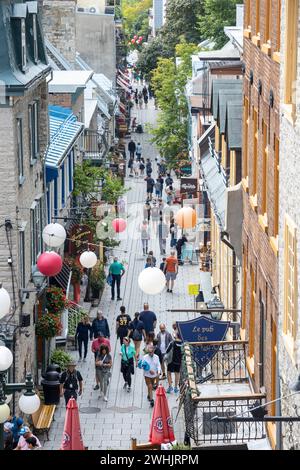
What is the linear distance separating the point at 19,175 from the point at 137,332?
20.1 ft

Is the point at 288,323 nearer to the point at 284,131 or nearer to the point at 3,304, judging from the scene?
the point at 284,131

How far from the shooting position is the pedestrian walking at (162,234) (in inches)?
1906

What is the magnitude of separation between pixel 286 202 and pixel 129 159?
61.1 meters

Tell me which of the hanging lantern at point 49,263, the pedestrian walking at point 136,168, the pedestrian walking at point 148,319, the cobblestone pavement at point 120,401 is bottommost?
the cobblestone pavement at point 120,401

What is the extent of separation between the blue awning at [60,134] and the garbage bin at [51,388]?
6.45 m

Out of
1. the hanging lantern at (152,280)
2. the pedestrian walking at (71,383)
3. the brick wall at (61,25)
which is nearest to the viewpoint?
the hanging lantern at (152,280)

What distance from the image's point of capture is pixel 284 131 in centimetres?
1691

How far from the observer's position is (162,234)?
163 ft

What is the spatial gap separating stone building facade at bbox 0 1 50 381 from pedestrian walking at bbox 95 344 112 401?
4.94 ft

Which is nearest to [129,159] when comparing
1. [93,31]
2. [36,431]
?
[93,31]

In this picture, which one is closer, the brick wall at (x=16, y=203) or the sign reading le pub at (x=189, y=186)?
the brick wall at (x=16, y=203)

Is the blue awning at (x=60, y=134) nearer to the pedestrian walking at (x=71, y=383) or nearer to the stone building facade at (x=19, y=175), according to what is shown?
the stone building facade at (x=19, y=175)

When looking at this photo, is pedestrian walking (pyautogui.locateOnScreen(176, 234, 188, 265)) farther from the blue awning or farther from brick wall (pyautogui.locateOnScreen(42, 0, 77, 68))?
brick wall (pyautogui.locateOnScreen(42, 0, 77, 68))

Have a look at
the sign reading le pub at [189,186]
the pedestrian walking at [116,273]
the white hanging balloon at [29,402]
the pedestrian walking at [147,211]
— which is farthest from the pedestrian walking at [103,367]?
the pedestrian walking at [147,211]
